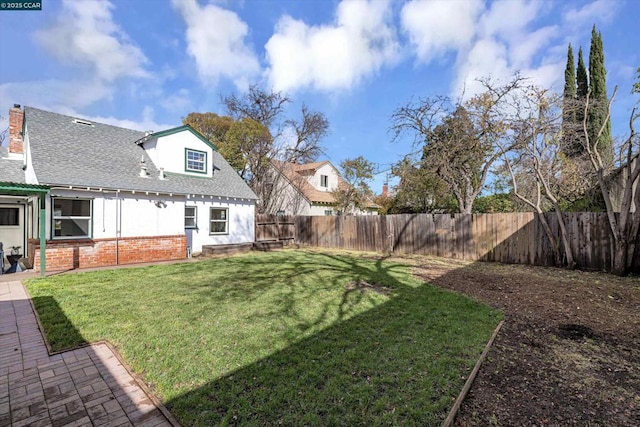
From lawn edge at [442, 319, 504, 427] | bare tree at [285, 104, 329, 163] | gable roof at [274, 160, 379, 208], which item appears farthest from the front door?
bare tree at [285, 104, 329, 163]

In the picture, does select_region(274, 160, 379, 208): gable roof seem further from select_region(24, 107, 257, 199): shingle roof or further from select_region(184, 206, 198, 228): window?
select_region(184, 206, 198, 228): window

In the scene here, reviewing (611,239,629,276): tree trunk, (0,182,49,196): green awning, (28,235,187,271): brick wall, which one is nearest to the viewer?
(0,182,49,196): green awning

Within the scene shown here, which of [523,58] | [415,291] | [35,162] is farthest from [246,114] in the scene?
[415,291]

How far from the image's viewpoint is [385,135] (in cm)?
1550

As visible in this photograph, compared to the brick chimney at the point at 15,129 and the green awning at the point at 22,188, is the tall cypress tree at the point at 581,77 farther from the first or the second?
the brick chimney at the point at 15,129

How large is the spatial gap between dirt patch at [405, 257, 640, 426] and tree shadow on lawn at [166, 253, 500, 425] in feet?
0.94

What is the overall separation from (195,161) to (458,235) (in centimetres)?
1231

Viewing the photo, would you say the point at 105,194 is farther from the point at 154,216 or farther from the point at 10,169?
the point at 10,169

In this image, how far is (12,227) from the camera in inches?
416

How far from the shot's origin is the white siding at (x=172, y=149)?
42.0 ft

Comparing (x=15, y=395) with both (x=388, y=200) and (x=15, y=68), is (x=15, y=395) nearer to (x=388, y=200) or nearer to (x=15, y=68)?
A: (x=15, y=68)

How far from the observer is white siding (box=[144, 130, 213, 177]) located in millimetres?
12812

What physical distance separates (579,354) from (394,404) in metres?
2.84

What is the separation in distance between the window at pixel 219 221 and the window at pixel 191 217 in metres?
0.75
